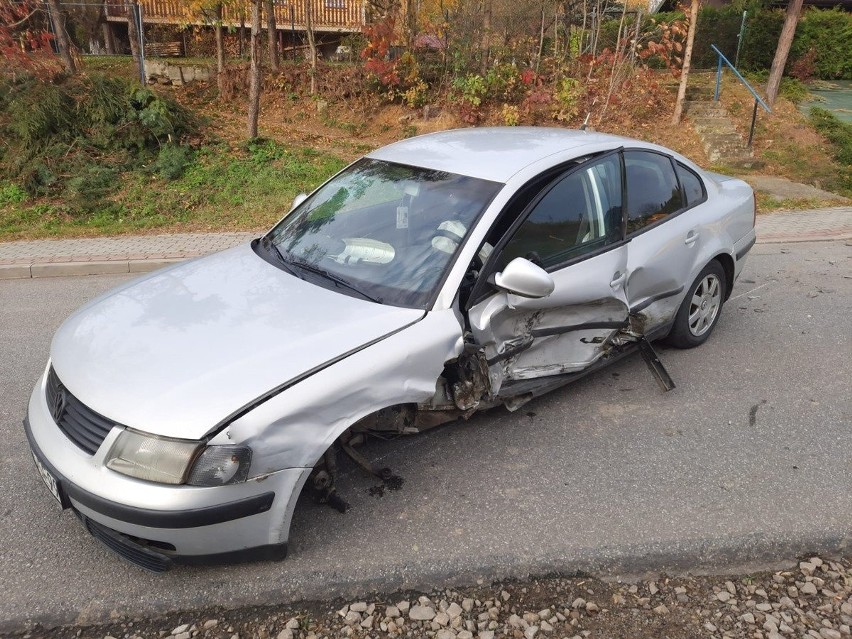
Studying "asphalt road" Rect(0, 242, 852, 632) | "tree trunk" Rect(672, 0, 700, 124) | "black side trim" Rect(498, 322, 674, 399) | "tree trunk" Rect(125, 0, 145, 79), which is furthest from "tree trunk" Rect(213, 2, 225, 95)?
"black side trim" Rect(498, 322, 674, 399)

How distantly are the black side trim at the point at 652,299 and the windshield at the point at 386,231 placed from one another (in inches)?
51.3

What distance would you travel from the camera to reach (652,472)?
3668mm

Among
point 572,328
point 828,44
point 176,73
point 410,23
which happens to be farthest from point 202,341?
point 828,44

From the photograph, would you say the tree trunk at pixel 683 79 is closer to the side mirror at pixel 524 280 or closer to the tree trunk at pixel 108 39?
the side mirror at pixel 524 280

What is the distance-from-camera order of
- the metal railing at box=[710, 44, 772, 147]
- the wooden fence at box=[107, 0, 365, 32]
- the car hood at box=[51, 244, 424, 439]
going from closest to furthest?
the car hood at box=[51, 244, 424, 439]
the metal railing at box=[710, 44, 772, 147]
the wooden fence at box=[107, 0, 365, 32]

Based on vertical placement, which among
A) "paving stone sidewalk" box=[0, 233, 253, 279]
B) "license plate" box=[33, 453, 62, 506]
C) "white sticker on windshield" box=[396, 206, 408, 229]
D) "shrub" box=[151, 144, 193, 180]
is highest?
"white sticker on windshield" box=[396, 206, 408, 229]

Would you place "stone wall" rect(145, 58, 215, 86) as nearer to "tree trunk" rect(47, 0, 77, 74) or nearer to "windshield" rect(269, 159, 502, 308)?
"tree trunk" rect(47, 0, 77, 74)

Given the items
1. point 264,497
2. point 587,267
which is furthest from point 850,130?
point 264,497

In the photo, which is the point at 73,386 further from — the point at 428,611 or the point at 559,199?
the point at 559,199

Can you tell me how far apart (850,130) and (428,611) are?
14298 mm

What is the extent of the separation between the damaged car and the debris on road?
0.90 feet

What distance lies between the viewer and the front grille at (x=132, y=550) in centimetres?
272

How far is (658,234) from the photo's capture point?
14.6ft

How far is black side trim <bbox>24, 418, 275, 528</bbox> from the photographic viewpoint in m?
2.57
